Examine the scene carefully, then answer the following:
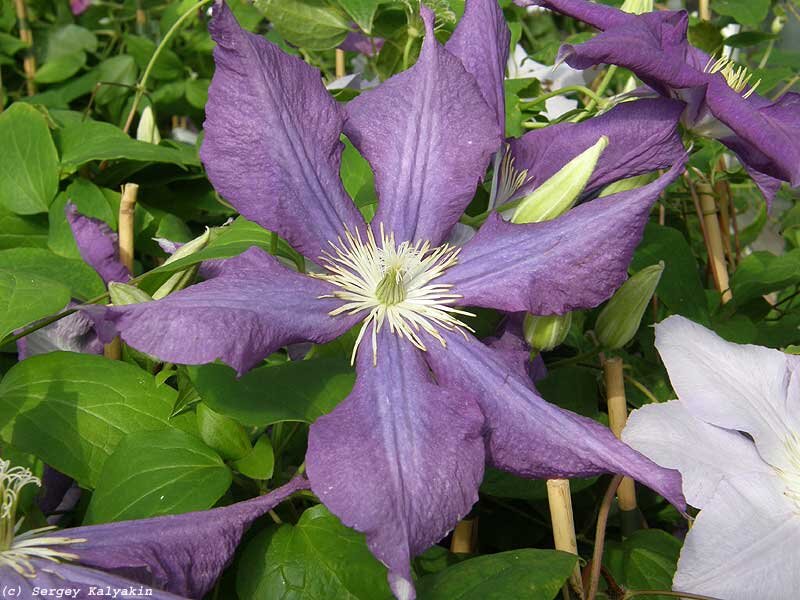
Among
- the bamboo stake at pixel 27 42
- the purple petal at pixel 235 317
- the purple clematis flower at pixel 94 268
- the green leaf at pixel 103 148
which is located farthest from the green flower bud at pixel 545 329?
the bamboo stake at pixel 27 42

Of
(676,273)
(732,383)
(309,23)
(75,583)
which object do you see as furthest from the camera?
(309,23)

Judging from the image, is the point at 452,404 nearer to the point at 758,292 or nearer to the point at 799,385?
the point at 799,385

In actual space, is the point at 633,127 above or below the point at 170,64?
above

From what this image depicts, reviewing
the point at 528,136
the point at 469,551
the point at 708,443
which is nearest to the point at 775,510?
the point at 708,443

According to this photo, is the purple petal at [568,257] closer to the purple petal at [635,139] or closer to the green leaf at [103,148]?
the purple petal at [635,139]

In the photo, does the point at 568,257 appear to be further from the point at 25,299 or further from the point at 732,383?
the point at 25,299

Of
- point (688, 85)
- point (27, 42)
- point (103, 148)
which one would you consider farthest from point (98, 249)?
point (27, 42)

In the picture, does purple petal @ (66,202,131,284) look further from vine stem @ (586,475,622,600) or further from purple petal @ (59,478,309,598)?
vine stem @ (586,475,622,600)
